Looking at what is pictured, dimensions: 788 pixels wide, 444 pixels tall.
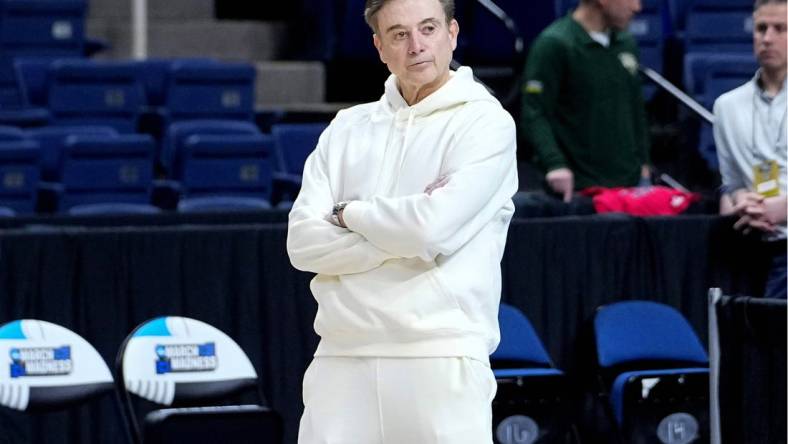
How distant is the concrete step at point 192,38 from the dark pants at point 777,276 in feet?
21.7

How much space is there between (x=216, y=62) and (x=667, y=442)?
585 centimetres

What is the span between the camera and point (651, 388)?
6.12 m

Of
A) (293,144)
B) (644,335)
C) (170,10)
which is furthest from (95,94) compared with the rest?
(644,335)

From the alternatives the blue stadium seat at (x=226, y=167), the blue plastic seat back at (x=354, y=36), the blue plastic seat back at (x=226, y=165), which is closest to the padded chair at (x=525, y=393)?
the blue stadium seat at (x=226, y=167)

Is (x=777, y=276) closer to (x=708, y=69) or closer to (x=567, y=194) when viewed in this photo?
(x=567, y=194)

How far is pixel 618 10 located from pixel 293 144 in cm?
311

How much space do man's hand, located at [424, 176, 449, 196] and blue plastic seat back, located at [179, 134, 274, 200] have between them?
609 centimetres

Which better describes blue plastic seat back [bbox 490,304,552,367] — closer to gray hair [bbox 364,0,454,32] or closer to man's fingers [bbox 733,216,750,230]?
man's fingers [bbox 733,216,750,230]

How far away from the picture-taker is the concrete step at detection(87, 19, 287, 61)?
491 inches

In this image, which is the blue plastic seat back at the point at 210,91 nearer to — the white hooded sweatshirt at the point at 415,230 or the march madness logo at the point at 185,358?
the march madness logo at the point at 185,358

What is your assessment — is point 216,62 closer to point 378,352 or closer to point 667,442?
point 667,442

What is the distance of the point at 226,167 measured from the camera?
9781mm

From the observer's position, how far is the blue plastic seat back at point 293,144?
10.1 metres

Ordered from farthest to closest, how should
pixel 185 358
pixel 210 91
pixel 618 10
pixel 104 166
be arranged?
1. pixel 210 91
2. pixel 104 166
3. pixel 618 10
4. pixel 185 358
